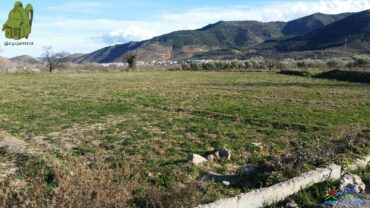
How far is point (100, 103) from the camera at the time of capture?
74.1ft

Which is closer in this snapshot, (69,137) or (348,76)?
(69,137)

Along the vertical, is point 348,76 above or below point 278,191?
above

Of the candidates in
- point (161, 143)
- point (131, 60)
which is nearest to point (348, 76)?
point (161, 143)

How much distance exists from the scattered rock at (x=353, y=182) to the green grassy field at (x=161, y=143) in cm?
71

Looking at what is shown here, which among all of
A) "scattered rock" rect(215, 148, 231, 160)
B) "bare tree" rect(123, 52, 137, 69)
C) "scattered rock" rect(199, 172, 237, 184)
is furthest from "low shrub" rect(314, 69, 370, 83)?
"bare tree" rect(123, 52, 137, 69)

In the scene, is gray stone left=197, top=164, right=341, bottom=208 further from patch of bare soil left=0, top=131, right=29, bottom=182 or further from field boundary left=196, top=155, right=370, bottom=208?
patch of bare soil left=0, top=131, right=29, bottom=182

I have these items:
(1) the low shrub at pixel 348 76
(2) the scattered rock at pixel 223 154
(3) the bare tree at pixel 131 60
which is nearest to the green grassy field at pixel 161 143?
(2) the scattered rock at pixel 223 154

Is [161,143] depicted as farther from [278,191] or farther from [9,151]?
[278,191]

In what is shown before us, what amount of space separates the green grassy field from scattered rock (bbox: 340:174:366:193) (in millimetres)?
715

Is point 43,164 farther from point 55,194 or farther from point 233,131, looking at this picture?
point 233,131

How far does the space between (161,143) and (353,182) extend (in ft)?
19.7

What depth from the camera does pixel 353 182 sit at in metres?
7.39

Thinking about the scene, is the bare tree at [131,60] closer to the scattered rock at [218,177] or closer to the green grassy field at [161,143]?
the green grassy field at [161,143]

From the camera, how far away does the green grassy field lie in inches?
272
